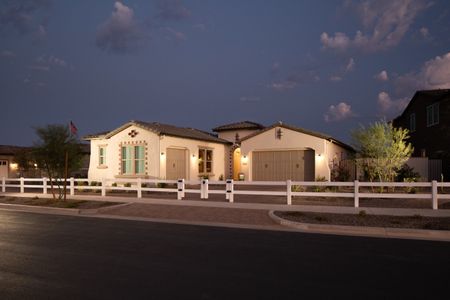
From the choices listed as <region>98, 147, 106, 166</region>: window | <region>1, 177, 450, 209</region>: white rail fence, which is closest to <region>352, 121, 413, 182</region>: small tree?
<region>1, 177, 450, 209</region>: white rail fence

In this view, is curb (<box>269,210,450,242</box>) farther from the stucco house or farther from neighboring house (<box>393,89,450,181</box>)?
neighboring house (<box>393,89,450,181</box>)

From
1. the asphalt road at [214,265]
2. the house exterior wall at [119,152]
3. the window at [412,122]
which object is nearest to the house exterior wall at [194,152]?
the house exterior wall at [119,152]

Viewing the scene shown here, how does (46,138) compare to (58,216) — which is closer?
(58,216)

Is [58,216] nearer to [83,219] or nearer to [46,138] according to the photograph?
[83,219]

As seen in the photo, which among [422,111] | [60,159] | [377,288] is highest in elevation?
[422,111]

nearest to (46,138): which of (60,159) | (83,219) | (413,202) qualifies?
(60,159)

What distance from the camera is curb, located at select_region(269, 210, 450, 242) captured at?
36.4ft

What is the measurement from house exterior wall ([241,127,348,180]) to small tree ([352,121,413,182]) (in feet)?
13.7

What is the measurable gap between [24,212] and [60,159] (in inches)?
152

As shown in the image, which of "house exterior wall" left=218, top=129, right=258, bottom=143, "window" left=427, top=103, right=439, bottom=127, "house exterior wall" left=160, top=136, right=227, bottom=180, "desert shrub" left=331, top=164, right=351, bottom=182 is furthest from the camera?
"house exterior wall" left=218, top=129, right=258, bottom=143

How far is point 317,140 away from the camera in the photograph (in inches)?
1056

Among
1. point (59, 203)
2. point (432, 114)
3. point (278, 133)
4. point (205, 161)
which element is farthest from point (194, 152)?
point (432, 114)

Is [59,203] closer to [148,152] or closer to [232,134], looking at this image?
[148,152]

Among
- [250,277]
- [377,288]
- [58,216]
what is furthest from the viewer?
[58,216]
